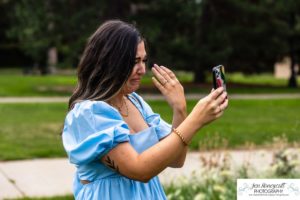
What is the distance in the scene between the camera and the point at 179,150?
2.10 meters

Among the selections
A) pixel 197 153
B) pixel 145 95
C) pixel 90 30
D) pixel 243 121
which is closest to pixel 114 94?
pixel 197 153

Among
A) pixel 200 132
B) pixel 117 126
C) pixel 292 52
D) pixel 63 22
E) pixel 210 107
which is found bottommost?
pixel 292 52

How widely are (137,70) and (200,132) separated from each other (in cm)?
796

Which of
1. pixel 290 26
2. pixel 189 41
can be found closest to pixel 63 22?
pixel 189 41

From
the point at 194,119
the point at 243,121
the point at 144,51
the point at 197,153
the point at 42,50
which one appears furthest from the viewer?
the point at 42,50

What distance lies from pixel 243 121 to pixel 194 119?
33.3 feet

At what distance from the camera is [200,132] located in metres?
10.1

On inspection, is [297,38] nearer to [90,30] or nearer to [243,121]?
[90,30]

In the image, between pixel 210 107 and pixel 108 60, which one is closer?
pixel 210 107

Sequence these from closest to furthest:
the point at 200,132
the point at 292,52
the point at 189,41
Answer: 1. the point at 200,132
2. the point at 189,41
3. the point at 292,52

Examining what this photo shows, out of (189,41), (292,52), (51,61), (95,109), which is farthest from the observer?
(51,61)

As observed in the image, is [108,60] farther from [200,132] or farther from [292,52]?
[292,52]

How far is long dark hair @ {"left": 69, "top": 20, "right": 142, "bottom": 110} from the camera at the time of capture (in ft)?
7.22

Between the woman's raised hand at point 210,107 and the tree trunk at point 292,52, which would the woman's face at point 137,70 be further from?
the tree trunk at point 292,52
